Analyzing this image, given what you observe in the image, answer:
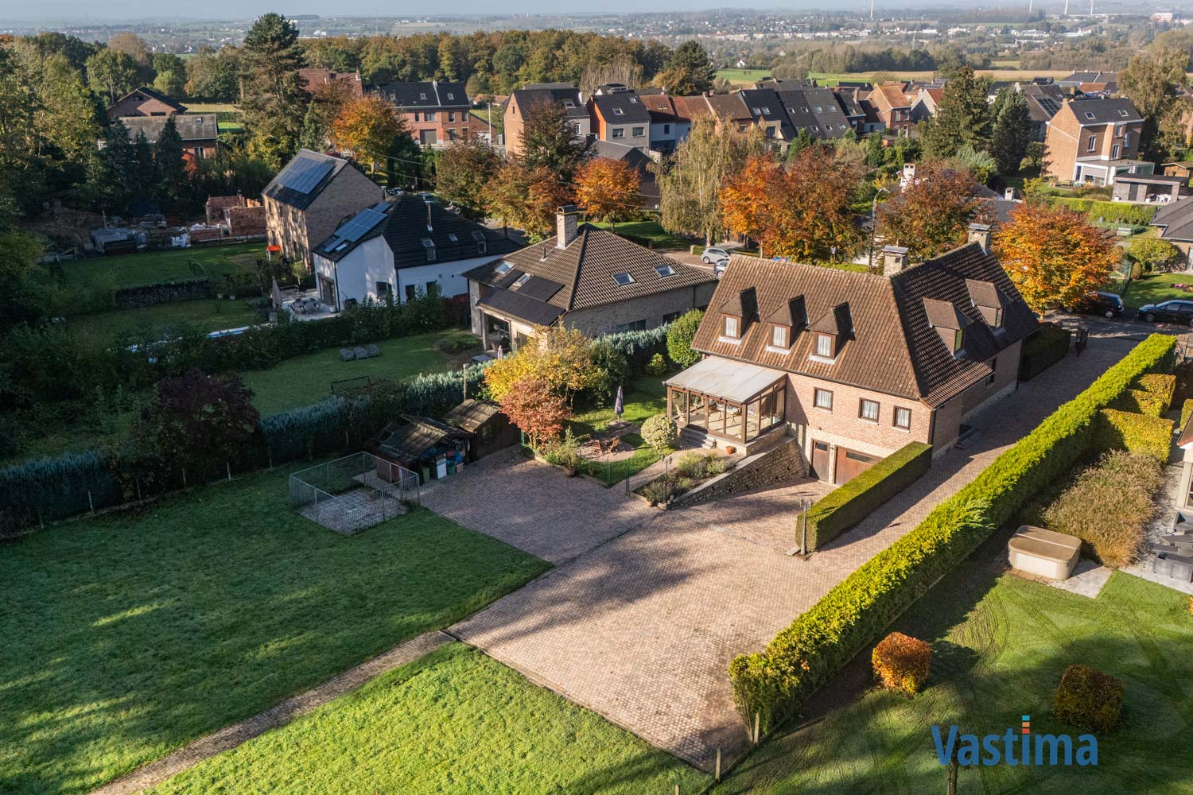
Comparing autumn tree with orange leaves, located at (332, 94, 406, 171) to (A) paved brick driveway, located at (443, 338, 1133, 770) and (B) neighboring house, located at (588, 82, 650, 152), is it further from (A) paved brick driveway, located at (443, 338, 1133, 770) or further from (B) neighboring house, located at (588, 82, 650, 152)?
(A) paved brick driveway, located at (443, 338, 1133, 770)

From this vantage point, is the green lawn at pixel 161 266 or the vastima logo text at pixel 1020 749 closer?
the vastima logo text at pixel 1020 749

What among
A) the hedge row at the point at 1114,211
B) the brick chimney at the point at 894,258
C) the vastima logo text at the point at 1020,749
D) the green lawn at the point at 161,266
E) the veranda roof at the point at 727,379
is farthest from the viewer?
the hedge row at the point at 1114,211

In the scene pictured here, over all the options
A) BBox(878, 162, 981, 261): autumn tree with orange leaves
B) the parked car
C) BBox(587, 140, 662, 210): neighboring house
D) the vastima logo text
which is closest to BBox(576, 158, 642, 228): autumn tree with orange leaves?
the parked car

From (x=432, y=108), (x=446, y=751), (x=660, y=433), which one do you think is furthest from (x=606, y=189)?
(x=432, y=108)

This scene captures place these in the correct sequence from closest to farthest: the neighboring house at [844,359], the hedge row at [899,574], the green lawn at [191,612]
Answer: the hedge row at [899,574], the green lawn at [191,612], the neighboring house at [844,359]

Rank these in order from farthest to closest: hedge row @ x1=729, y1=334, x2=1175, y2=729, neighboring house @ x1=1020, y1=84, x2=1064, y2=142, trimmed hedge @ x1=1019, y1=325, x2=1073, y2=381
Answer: neighboring house @ x1=1020, y1=84, x2=1064, y2=142 < trimmed hedge @ x1=1019, y1=325, x2=1073, y2=381 < hedge row @ x1=729, y1=334, x2=1175, y2=729

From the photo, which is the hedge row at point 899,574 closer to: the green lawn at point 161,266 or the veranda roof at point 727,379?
the veranda roof at point 727,379

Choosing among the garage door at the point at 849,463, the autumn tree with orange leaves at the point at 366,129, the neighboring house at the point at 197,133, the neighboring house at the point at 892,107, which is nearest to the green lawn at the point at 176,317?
the garage door at the point at 849,463
